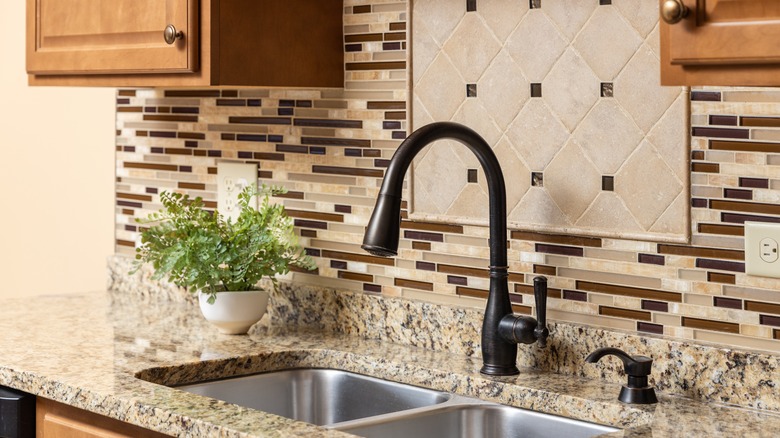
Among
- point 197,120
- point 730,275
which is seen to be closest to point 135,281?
point 197,120

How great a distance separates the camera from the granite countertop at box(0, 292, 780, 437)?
1551 mm

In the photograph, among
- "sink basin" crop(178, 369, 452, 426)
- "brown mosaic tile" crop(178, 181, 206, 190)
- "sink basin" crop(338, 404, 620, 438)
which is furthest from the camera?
"brown mosaic tile" crop(178, 181, 206, 190)

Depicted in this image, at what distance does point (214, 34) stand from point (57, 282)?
52.1 inches

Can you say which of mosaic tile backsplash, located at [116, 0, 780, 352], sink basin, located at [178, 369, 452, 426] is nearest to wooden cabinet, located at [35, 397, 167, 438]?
sink basin, located at [178, 369, 452, 426]

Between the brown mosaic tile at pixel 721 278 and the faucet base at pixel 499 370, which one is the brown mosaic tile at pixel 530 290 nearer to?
the faucet base at pixel 499 370

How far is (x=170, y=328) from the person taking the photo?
225 cm

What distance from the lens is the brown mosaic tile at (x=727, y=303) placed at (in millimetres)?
1640

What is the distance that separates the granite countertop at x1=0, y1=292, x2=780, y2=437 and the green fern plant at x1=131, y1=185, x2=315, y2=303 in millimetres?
117

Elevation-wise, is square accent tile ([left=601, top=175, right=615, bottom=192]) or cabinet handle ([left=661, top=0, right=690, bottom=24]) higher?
cabinet handle ([left=661, top=0, right=690, bottom=24])

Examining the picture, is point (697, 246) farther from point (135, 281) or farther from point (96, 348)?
point (135, 281)

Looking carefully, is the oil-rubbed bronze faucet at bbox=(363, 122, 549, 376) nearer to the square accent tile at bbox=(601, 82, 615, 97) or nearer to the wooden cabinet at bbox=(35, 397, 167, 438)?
the square accent tile at bbox=(601, 82, 615, 97)

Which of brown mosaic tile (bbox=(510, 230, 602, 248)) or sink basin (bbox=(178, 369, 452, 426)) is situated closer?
brown mosaic tile (bbox=(510, 230, 602, 248))

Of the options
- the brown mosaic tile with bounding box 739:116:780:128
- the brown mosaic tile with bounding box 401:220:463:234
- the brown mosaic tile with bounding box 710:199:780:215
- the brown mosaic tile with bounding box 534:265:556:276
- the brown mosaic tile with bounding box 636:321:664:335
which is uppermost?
the brown mosaic tile with bounding box 739:116:780:128

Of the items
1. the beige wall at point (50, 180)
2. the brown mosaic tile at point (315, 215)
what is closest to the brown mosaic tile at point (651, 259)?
the brown mosaic tile at point (315, 215)
